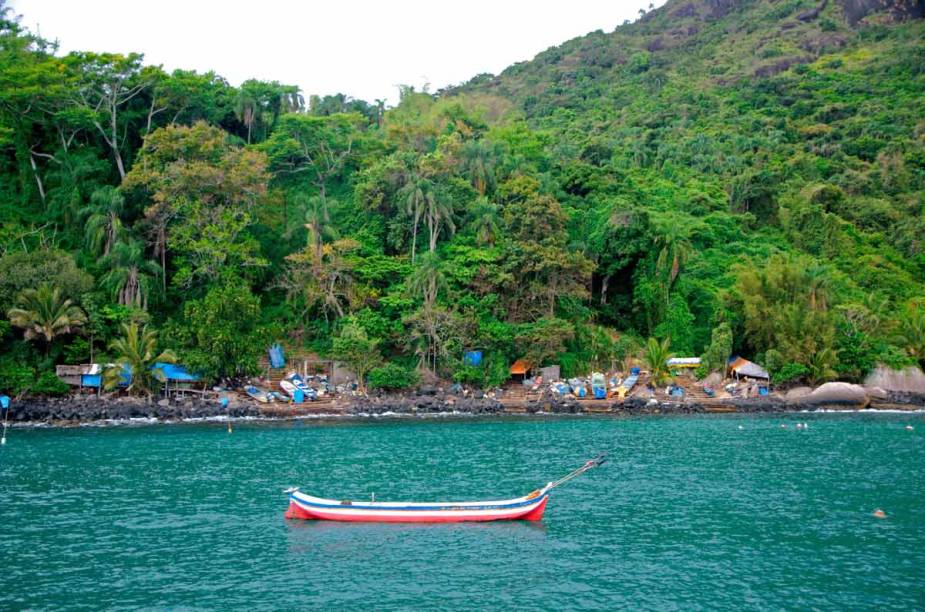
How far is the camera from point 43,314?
45.8 meters

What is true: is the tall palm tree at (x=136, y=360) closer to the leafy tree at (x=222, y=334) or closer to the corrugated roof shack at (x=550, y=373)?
the leafy tree at (x=222, y=334)

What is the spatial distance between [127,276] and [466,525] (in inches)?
1358

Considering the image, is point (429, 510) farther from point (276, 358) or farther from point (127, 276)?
point (127, 276)

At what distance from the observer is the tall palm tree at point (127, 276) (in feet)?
163

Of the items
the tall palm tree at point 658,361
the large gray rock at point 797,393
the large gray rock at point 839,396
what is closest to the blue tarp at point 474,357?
the tall palm tree at point 658,361

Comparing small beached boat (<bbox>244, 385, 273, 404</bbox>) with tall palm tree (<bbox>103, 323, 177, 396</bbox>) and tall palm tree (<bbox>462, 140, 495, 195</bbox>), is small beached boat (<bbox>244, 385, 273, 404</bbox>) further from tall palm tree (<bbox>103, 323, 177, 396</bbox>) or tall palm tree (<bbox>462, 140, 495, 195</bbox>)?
tall palm tree (<bbox>462, 140, 495, 195</bbox>)

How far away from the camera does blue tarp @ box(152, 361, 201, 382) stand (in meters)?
47.4

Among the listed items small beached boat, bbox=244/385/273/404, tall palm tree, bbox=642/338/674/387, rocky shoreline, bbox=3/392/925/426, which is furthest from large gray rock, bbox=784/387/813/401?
small beached boat, bbox=244/385/273/404

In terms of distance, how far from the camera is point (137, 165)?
52719mm

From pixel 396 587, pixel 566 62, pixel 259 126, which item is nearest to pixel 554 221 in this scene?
pixel 259 126

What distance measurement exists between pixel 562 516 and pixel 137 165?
1596 inches

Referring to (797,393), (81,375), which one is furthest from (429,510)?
(797,393)

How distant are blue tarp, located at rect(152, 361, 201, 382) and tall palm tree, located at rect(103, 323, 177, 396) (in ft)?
1.26

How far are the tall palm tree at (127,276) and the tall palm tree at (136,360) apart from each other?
3522 millimetres
